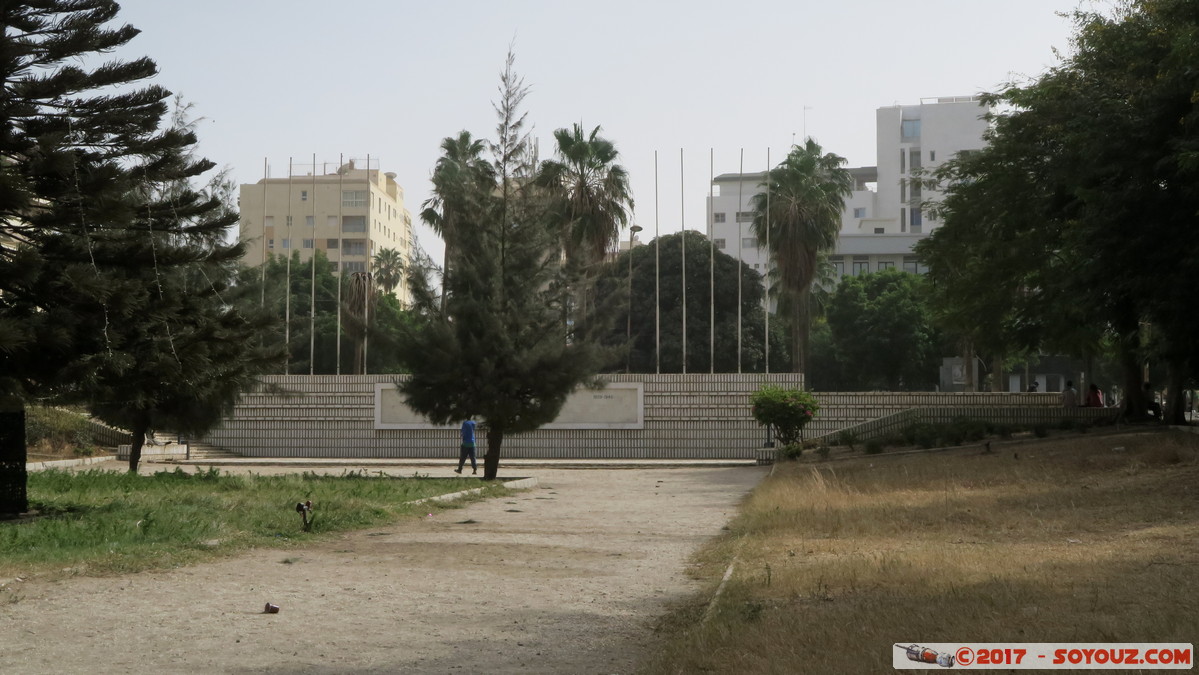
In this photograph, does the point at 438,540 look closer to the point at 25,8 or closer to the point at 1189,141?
the point at 25,8

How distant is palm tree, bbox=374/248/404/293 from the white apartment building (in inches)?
1214

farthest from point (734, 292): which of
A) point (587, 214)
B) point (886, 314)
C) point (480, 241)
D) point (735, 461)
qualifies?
point (480, 241)

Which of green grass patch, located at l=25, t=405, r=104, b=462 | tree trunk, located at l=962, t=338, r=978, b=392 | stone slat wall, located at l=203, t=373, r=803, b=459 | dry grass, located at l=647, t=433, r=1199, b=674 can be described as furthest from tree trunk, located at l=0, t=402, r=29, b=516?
tree trunk, located at l=962, t=338, r=978, b=392

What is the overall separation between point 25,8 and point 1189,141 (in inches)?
620

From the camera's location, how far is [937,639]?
20.4ft

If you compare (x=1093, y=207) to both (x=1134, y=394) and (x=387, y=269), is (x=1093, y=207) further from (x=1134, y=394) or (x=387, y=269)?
(x=387, y=269)

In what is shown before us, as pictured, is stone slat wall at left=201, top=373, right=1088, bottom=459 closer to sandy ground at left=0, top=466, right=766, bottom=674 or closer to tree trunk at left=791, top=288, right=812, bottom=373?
tree trunk at left=791, top=288, right=812, bottom=373

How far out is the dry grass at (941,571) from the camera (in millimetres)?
6305

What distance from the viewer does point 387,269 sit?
8075 cm

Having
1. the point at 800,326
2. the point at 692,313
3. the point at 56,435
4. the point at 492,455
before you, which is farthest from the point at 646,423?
the point at 56,435

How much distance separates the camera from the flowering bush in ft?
117

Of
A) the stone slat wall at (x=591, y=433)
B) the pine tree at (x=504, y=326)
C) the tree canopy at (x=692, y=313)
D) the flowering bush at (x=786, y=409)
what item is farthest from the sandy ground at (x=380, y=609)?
the tree canopy at (x=692, y=313)

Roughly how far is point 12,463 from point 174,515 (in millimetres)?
2814

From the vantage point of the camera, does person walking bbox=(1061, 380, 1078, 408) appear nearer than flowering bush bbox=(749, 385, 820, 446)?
No
